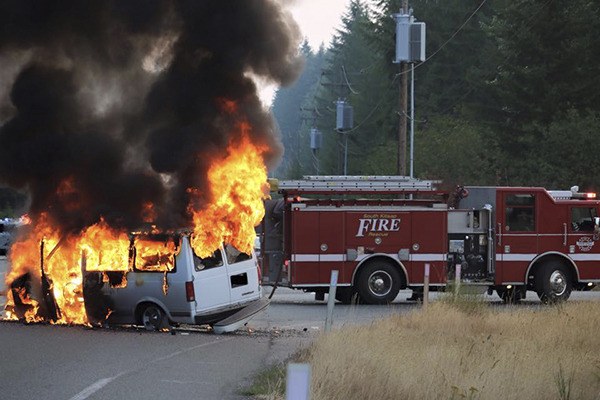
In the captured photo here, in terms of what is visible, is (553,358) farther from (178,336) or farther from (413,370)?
(178,336)

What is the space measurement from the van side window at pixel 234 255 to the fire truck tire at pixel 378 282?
262 inches

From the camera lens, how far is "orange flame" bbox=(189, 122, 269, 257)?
64.0 feet

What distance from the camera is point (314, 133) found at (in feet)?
252

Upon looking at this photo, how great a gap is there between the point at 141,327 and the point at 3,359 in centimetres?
444

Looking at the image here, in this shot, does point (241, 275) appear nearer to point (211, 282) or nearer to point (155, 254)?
point (211, 282)

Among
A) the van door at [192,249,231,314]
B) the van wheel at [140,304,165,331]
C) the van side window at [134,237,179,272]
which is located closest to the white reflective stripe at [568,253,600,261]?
the van door at [192,249,231,314]

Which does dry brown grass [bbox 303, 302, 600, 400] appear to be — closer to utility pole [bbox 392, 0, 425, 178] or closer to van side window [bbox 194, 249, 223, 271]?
van side window [bbox 194, 249, 223, 271]

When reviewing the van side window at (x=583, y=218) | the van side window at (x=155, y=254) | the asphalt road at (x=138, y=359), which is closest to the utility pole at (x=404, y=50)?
the van side window at (x=583, y=218)

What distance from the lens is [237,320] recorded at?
755 inches

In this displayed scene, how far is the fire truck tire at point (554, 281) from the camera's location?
2628 centimetres

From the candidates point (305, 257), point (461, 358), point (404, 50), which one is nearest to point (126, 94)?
point (305, 257)

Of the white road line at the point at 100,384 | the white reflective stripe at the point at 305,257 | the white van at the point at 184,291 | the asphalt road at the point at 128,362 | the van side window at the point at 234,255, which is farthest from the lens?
the white reflective stripe at the point at 305,257

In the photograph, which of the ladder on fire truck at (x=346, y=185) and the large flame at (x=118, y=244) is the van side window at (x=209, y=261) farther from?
the ladder on fire truck at (x=346, y=185)

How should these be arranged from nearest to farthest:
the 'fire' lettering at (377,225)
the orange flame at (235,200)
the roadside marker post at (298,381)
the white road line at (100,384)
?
the roadside marker post at (298,381)
the white road line at (100,384)
the orange flame at (235,200)
the 'fire' lettering at (377,225)
